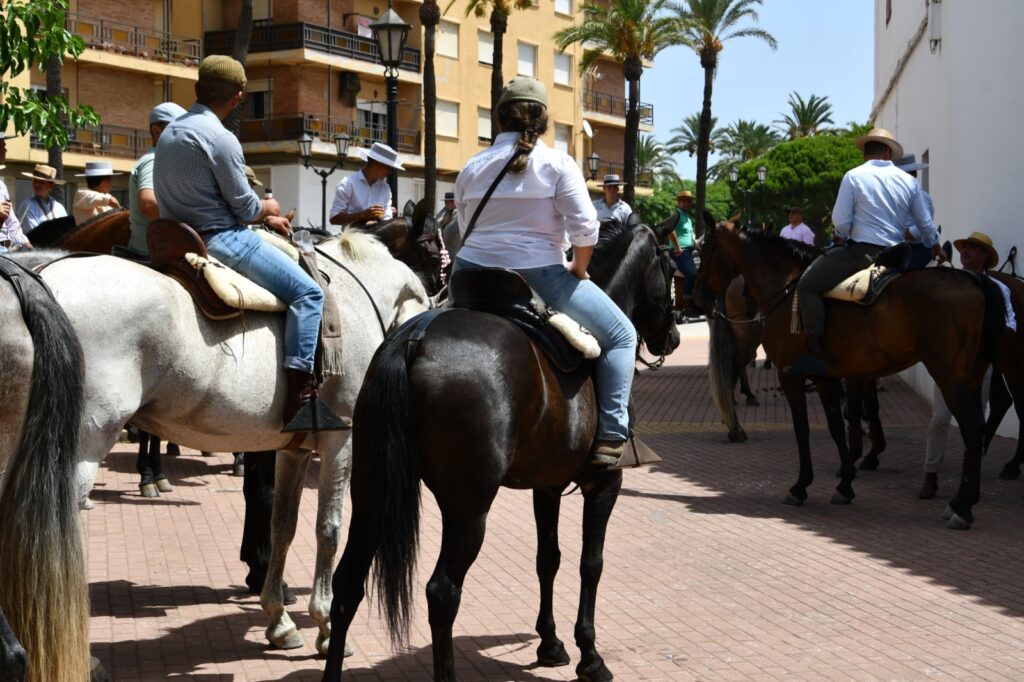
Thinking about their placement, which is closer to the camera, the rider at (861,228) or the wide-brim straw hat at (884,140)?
the rider at (861,228)

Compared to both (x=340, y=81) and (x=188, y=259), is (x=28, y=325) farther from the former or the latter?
(x=340, y=81)

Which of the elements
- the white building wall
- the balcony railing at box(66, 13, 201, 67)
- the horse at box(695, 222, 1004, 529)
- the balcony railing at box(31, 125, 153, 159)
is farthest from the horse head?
the balcony railing at box(66, 13, 201, 67)

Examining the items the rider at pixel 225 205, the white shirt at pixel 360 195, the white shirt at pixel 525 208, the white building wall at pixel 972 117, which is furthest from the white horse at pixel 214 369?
the white building wall at pixel 972 117

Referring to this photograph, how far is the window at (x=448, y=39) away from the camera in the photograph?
59.1m

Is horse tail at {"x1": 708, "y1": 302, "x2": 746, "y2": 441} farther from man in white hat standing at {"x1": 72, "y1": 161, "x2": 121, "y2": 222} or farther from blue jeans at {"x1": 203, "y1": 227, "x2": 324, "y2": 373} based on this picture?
blue jeans at {"x1": 203, "y1": 227, "x2": 324, "y2": 373}

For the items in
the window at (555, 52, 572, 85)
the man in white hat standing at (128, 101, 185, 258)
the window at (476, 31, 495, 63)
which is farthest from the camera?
the window at (555, 52, 572, 85)

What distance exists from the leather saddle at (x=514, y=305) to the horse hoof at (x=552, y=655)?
1435mm

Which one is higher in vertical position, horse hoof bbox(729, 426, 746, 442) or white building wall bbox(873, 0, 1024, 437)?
white building wall bbox(873, 0, 1024, 437)

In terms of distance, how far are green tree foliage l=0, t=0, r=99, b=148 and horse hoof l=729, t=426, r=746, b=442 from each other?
7.71 m

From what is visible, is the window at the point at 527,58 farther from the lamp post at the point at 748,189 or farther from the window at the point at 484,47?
the lamp post at the point at 748,189

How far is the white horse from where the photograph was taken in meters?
5.41

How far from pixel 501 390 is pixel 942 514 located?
248 inches

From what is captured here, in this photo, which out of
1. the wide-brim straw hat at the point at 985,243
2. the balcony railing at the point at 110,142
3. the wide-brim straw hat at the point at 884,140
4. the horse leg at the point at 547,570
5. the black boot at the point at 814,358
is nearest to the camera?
the horse leg at the point at 547,570

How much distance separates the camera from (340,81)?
2199 inches
